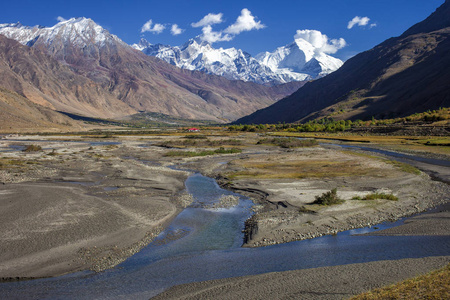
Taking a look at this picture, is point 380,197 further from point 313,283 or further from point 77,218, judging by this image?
point 77,218

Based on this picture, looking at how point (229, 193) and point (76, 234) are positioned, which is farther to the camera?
point (229, 193)

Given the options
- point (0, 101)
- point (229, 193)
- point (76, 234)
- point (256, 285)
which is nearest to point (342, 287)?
point (256, 285)

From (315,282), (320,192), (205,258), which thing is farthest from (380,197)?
(205,258)

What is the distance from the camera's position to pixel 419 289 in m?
12.2

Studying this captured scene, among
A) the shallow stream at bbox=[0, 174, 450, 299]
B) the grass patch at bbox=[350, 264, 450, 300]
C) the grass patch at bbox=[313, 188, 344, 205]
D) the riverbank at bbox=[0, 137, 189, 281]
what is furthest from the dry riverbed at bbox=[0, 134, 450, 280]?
the grass patch at bbox=[350, 264, 450, 300]

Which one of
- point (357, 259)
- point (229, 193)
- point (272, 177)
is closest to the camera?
point (357, 259)

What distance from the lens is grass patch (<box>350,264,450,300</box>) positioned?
1166cm

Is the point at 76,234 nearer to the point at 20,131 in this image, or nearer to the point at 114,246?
the point at 114,246

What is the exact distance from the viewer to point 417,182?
38594 mm

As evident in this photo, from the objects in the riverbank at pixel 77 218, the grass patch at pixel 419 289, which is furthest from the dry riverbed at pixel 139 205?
the grass patch at pixel 419 289

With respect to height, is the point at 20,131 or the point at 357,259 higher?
the point at 20,131

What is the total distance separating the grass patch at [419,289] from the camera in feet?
38.3

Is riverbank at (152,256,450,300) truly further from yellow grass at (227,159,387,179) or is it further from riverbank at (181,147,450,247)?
yellow grass at (227,159,387,179)

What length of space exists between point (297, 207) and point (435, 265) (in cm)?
1248
